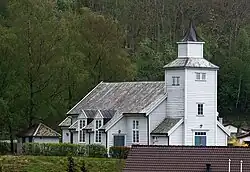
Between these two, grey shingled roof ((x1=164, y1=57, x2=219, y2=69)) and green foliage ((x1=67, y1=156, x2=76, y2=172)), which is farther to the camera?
grey shingled roof ((x1=164, y1=57, x2=219, y2=69))

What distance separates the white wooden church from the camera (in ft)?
222

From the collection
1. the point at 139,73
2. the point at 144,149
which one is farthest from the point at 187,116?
the point at 139,73

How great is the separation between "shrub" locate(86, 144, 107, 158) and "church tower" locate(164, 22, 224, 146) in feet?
18.5

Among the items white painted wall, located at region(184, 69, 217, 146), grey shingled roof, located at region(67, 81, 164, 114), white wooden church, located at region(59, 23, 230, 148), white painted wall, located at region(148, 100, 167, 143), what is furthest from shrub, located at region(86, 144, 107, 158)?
white painted wall, located at region(184, 69, 217, 146)

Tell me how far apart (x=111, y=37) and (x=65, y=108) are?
6.72 m

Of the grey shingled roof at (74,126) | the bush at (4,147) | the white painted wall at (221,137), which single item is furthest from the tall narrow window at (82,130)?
the white painted wall at (221,137)

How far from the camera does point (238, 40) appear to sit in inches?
4284

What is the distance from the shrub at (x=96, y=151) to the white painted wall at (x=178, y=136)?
4.36 meters

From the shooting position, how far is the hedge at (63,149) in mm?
63750

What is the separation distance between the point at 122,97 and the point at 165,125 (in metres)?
4.88

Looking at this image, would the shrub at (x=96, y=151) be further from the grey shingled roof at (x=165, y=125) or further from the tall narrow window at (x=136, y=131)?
the grey shingled roof at (x=165, y=125)

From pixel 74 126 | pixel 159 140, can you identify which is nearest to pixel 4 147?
pixel 74 126

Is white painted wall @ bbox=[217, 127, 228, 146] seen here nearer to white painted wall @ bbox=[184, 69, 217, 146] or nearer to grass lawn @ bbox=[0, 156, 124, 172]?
white painted wall @ bbox=[184, 69, 217, 146]

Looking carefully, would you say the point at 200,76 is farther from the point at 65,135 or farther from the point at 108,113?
the point at 65,135
